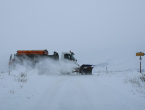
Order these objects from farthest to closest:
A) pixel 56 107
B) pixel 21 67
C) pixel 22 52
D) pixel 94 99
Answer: pixel 22 52 → pixel 21 67 → pixel 94 99 → pixel 56 107

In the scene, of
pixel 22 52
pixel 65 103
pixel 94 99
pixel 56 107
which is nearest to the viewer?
pixel 56 107

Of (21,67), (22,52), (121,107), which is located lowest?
(121,107)

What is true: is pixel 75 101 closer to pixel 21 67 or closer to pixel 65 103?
pixel 65 103

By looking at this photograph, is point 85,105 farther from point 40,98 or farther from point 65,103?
point 40,98

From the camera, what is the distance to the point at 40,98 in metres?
5.19

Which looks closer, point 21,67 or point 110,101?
point 110,101

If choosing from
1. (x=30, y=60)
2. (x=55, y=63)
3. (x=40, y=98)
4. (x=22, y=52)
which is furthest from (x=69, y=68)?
(x=40, y=98)

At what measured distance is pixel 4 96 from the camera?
5102 mm

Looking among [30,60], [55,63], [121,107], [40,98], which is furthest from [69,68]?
[121,107]

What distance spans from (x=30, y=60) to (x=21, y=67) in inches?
55.7

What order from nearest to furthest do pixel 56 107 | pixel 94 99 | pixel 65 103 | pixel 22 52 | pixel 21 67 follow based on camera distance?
pixel 56 107
pixel 65 103
pixel 94 99
pixel 21 67
pixel 22 52

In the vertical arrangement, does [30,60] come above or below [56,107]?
above

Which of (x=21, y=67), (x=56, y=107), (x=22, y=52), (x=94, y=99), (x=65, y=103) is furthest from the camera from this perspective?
(x=22, y=52)

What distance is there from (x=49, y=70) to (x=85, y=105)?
11785 mm
